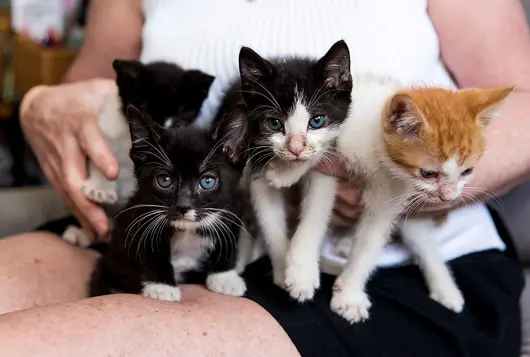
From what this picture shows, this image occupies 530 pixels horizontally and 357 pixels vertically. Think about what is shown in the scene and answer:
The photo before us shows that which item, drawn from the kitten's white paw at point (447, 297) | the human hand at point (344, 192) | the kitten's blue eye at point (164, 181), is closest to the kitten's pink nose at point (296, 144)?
the human hand at point (344, 192)

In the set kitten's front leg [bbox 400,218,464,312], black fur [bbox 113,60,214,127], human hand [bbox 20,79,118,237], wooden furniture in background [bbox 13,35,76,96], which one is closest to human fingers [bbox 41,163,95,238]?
human hand [bbox 20,79,118,237]

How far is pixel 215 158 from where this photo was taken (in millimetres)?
1076

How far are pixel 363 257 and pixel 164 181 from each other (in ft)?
1.21

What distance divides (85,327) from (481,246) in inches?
30.2

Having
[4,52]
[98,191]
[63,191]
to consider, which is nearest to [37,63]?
[4,52]

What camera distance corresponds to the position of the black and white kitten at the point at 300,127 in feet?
3.45

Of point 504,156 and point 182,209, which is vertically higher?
point 504,156

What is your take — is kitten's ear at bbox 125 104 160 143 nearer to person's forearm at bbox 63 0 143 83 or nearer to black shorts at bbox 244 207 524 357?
black shorts at bbox 244 207 524 357

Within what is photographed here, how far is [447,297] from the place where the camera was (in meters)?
1.15

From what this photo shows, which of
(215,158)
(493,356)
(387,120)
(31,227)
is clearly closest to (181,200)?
(215,158)

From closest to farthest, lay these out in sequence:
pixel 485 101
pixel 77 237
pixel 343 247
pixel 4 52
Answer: pixel 485 101 < pixel 343 247 < pixel 77 237 < pixel 4 52

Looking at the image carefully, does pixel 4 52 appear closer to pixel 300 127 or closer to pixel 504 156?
pixel 300 127

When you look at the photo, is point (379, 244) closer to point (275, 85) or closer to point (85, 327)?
point (275, 85)

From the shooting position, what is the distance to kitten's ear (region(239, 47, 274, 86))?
1046 mm
